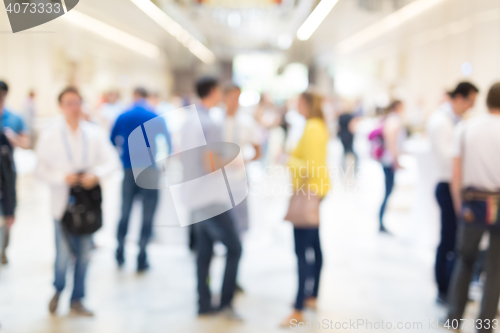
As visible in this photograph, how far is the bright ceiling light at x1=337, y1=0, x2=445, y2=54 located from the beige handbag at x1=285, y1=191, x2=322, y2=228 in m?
3.57

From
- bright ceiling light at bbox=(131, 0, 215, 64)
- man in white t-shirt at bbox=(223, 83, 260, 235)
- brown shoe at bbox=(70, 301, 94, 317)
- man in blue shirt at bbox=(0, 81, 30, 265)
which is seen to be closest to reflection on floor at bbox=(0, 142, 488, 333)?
brown shoe at bbox=(70, 301, 94, 317)

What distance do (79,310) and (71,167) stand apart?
0.96 meters

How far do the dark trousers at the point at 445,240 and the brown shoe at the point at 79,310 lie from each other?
246 cm

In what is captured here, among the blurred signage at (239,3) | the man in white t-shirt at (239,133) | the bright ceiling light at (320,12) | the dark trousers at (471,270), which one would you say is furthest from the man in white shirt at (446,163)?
the bright ceiling light at (320,12)

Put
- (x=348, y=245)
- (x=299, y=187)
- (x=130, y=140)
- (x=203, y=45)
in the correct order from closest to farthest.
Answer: (x=299, y=187)
(x=130, y=140)
(x=348, y=245)
(x=203, y=45)

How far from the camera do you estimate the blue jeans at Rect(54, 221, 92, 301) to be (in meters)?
2.61

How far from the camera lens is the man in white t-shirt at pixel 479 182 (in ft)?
7.32

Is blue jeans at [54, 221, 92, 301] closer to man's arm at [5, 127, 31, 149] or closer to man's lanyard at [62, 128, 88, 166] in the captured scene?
man's lanyard at [62, 128, 88, 166]

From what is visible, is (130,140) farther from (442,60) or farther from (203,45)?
(203,45)

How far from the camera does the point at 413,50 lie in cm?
649

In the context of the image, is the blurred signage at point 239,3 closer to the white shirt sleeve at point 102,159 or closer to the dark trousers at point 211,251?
the white shirt sleeve at point 102,159

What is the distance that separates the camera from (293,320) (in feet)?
8.50

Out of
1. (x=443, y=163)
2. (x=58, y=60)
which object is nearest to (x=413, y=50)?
(x=443, y=163)

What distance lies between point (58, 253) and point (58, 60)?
4.39 feet
